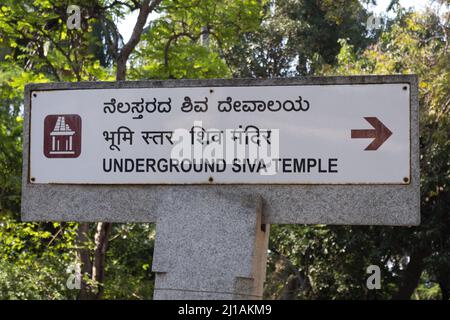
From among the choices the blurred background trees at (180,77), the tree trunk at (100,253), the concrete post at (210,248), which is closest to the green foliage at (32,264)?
the blurred background trees at (180,77)

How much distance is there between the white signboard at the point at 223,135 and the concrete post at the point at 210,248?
17cm

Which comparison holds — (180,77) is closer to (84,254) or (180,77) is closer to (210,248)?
(84,254)

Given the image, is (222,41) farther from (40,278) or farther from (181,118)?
(181,118)

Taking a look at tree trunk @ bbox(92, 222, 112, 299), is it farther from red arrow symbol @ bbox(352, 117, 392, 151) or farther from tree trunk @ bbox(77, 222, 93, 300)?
red arrow symbol @ bbox(352, 117, 392, 151)

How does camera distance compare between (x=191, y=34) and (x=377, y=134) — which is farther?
(x=191, y=34)

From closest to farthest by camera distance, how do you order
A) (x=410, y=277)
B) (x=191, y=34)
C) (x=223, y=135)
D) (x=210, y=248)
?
(x=210, y=248) → (x=223, y=135) → (x=191, y=34) → (x=410, y=277)

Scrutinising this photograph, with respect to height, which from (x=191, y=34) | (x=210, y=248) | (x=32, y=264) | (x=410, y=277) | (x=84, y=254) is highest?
(x=191, y=34)

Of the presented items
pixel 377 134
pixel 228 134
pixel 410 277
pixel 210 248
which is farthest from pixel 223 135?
pixel 410 277

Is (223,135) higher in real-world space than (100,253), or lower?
higher

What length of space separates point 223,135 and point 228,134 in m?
0.03

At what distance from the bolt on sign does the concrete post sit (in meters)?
0.14

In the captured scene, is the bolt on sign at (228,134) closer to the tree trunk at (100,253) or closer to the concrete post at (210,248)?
the concrete post at (210,248)

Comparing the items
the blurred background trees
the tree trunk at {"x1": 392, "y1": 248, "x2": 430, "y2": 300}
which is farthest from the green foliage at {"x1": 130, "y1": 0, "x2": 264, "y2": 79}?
the tree trunk at {"x1": 392, "y1": 248, "x2": 430, "y2": 300}

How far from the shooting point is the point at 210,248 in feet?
17.2
